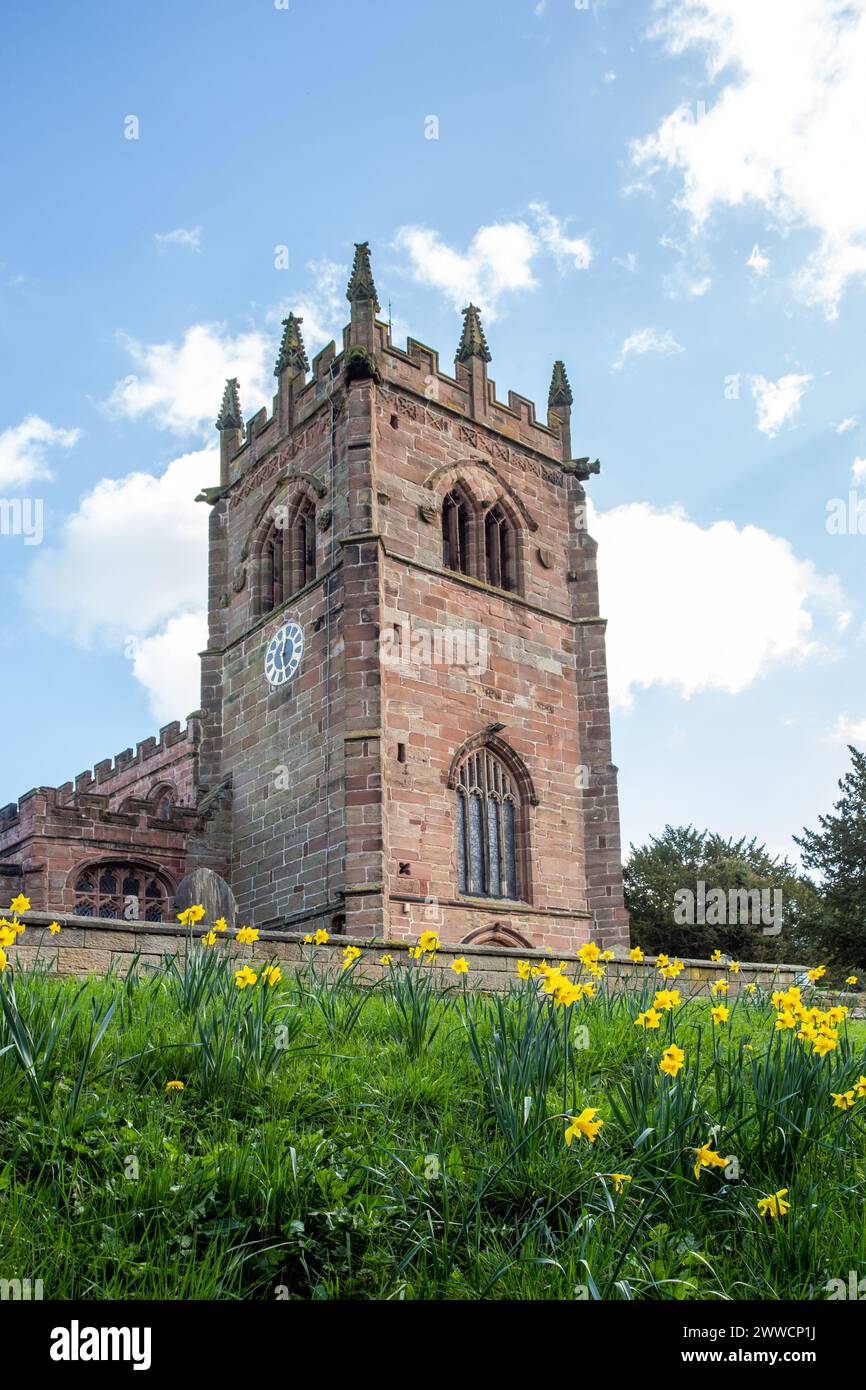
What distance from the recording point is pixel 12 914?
6.69m

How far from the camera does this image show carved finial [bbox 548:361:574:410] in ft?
88.2

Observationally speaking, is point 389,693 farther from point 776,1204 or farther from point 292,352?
point 776,1204

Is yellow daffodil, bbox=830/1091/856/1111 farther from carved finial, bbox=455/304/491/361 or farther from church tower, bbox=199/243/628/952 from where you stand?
carved finial, bbox=455/304/491/361

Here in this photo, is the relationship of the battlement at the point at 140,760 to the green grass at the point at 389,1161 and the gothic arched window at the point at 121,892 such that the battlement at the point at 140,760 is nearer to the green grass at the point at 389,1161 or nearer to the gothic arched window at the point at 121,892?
the gothic arched window at the point at 121,892

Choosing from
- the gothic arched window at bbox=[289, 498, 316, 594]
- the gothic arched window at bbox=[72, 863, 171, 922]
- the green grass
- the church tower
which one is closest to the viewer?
the green grass

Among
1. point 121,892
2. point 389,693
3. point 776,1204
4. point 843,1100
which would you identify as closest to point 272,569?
point 389,693

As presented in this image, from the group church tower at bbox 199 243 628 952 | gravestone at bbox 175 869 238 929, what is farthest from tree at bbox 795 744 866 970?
gravestone at bbox 175 869 238 929

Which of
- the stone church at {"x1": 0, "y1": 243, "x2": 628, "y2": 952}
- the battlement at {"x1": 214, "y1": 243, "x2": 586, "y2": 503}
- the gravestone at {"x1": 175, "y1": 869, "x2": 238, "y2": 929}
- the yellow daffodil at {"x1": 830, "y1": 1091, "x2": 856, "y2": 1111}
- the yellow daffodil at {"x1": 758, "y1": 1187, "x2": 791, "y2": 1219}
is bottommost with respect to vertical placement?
the yellow daffodil at {"x1": 758, "y1": 1187, "x2": 791, "y2": 1219}

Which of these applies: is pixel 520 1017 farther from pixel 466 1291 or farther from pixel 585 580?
pixel 585 580

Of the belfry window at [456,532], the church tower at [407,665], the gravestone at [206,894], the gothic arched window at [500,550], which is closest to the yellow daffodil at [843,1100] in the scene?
the gravestone at [206,894]

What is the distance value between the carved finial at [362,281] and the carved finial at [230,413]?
17.1ft

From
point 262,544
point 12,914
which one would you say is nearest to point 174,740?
point 262,544

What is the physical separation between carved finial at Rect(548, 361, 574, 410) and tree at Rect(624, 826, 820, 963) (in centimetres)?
1281
